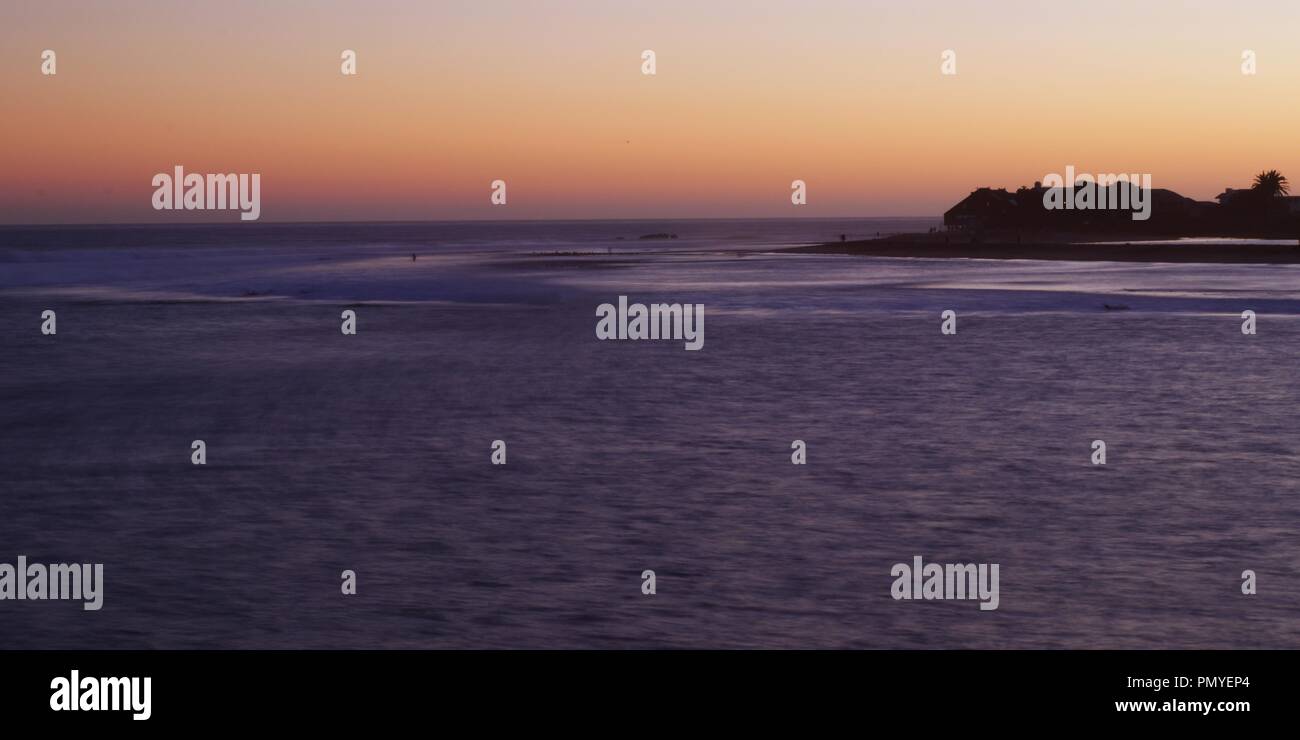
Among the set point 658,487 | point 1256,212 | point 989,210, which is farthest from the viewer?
point 989,210

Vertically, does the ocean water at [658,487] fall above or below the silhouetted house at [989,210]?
below

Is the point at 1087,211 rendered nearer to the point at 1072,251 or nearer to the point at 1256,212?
the point at 1256,212

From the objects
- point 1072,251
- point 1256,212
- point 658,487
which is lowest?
point 658,487

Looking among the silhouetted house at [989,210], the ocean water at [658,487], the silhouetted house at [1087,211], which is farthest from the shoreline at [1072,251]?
the ocean water at [658,487]

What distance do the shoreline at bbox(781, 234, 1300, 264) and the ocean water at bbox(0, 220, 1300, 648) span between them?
55.7 m

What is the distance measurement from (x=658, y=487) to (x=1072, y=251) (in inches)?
3735

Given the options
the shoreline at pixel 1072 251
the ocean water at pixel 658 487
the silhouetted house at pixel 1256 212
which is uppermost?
the silhouetted house at pixel 1256 212

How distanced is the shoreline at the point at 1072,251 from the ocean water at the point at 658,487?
55688 millimetres

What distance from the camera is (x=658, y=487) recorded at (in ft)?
51.4

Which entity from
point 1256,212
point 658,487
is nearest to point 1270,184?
point 1256,212

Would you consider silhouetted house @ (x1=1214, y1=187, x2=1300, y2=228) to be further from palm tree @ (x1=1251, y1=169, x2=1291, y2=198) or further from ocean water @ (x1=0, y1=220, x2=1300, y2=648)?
ocean water @ (x1=0, y1=220, x2=1300, y2=648)

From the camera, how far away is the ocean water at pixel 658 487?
34.8 feet

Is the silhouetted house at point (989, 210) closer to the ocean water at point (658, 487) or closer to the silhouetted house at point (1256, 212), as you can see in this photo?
the silhouetted house at point (1256, 212)
